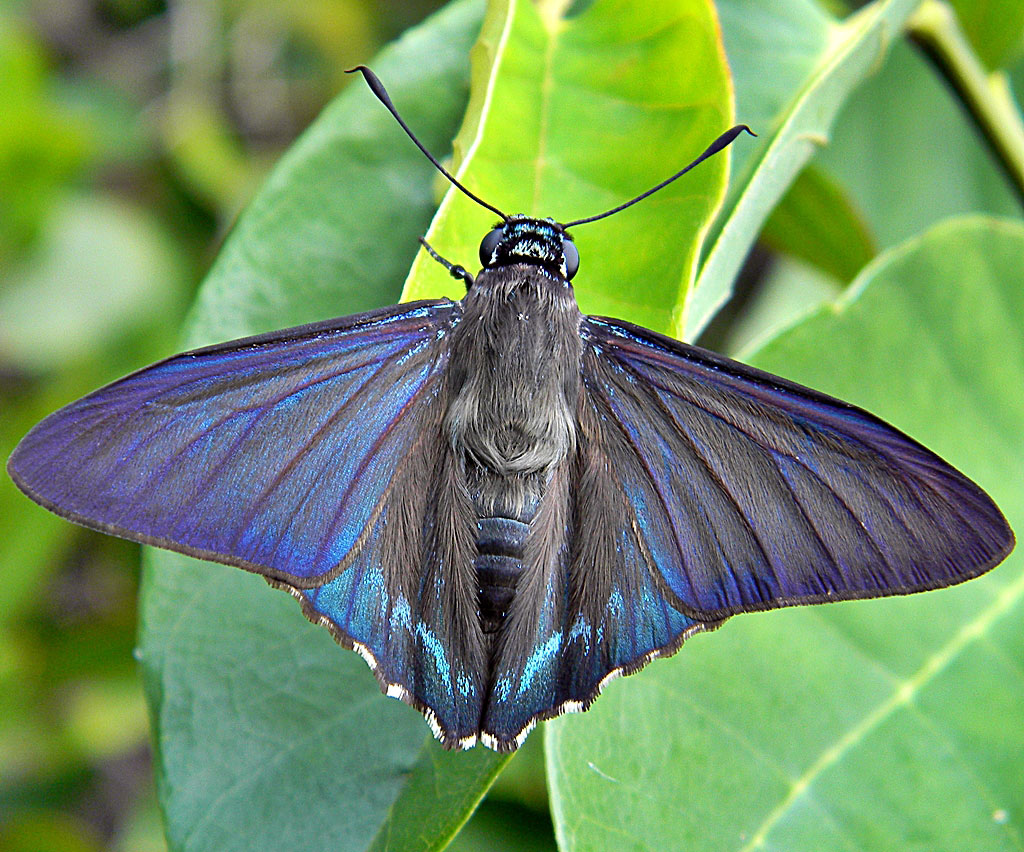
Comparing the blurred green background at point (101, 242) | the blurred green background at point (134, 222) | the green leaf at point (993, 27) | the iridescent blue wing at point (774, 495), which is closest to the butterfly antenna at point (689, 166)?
the iridescent blue wing at point (774, 495)

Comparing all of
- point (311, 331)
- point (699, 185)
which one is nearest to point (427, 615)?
point (311, 331)

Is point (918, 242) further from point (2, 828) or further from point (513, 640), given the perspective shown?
point (2, 828)

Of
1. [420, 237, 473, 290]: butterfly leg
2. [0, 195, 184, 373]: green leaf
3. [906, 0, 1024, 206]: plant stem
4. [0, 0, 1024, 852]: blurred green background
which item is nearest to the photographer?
[420, 237, 473, 290]: butterfly leg

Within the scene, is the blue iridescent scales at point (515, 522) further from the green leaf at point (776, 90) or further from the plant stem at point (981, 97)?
the plant stem at point (981, 97)

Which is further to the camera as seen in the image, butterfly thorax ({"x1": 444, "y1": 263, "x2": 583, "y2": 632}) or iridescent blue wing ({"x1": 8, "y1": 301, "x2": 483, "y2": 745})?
butterfly thorax ({"x1": 444, "y1": 263, "x2": 583, "y2": 632})

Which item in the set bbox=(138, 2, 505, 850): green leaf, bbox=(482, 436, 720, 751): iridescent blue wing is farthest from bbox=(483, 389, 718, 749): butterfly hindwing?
bbox=(138, 2, 505, 850): green leaf

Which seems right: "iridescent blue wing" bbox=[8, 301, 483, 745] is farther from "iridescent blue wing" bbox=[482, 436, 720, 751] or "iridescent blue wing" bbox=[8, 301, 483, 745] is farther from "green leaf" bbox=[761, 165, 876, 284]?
"green leaf" bbox=[761, 165, 876, 284]
